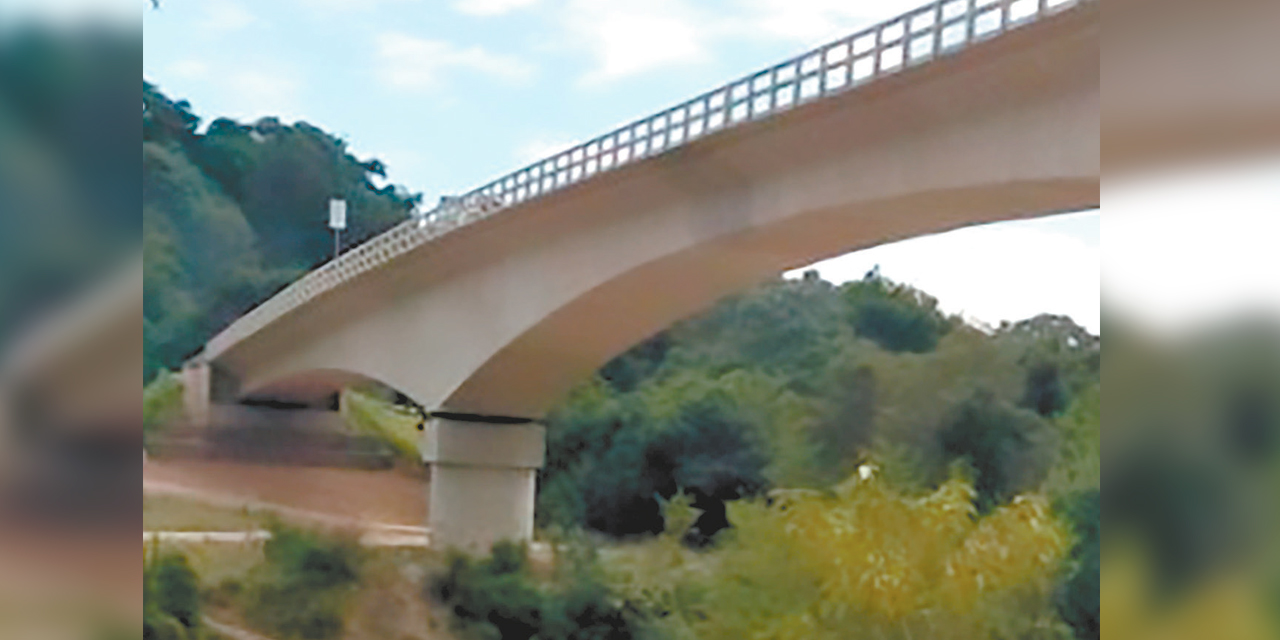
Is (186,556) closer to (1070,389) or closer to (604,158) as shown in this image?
(604,158)

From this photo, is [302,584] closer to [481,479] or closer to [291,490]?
[291,490]

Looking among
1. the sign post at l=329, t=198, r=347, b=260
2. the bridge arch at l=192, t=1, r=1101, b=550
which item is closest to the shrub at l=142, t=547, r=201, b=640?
the bridge arch at l=192, t=1, r=1101, b=550

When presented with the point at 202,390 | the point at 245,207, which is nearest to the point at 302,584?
the point at 202,390

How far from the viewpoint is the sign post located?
5026mm

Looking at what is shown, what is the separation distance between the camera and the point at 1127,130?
1.62 feet

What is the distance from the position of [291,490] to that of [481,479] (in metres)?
2.34

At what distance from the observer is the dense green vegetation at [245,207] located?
2783 mm

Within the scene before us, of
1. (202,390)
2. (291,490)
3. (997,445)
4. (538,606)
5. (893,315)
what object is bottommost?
(538,606)

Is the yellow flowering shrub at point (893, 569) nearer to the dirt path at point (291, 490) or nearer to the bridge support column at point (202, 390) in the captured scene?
the dirt path at point (291, 490)

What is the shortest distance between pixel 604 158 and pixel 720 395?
1.91m

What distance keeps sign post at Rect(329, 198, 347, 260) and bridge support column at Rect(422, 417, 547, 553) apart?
1481 millimetres

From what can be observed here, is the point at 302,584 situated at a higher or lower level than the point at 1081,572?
lower

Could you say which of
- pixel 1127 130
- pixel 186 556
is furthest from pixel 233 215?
pixel 1127 130

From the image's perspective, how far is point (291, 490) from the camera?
441 centimetres
